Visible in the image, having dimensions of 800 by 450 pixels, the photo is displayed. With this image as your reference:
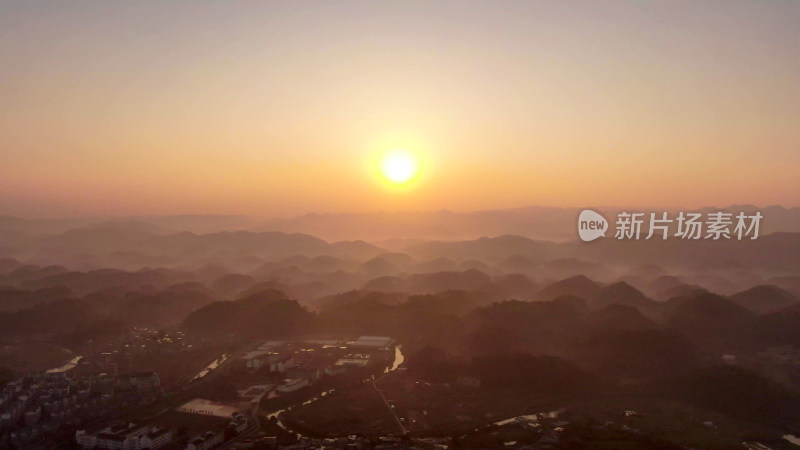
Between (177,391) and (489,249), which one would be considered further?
(489,249)

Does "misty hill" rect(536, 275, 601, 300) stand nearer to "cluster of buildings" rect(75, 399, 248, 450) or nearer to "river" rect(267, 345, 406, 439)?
"river" rect(267, 345, 406, 439)

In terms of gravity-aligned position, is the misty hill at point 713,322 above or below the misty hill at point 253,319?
above

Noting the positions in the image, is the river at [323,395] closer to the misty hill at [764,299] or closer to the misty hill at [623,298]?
the misty hill at [623,298]

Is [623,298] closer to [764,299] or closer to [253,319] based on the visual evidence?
[764,299]

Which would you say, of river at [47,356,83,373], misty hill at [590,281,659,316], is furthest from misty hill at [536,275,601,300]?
river at [47,356,83,373]

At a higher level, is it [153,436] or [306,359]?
[153,436]

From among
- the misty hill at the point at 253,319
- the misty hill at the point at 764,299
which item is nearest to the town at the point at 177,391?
the misty hill at the point at 253,319

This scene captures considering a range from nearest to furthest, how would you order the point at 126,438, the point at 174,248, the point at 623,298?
the point at 126,438
the point at 623,298
the point at 174,248

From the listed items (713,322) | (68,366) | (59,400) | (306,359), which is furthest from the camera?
(713,322)

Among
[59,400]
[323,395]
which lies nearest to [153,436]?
[59,400]

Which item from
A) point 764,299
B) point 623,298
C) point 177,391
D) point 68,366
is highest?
point 764,299

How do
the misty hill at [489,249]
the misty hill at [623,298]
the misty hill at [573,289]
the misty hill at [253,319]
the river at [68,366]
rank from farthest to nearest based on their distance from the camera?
the misty hill at [489,249] < the misty hill at [573,289] < the misty hill at [623,298] < the misty hill at [253,319] < the river at [68,366]
